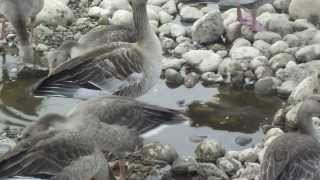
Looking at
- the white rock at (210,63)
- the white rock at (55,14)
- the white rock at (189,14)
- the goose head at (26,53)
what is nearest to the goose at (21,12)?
the goose head at (26,53)

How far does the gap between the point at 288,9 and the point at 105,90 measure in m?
4.73

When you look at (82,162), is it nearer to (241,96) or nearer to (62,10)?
(241,96)

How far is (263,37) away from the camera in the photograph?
1134 centimetres

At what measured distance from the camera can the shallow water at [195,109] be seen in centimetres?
910

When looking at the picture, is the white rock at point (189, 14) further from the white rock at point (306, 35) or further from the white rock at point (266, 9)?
the white rock at point (306, 35)

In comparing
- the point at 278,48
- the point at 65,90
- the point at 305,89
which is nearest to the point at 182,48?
the point at 278,48

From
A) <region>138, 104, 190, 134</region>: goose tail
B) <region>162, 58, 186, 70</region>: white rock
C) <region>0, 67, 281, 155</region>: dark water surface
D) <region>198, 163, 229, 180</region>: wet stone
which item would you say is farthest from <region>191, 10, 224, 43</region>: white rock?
<region>138, 104, 190, 134</region>: goose tail

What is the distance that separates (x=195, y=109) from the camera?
975 cm

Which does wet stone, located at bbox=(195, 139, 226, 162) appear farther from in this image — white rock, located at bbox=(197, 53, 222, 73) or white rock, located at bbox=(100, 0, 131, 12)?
white rock, located at bbox=(100, 0, 131, 12)

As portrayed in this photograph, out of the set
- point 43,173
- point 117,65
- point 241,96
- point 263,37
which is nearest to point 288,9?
point 263,37

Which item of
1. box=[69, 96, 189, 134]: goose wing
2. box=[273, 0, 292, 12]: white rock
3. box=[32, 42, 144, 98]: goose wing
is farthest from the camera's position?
box=[273, 0, 292, 12]: white rock

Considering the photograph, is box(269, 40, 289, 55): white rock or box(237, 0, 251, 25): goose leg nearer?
box(269, 40, 289, 55): white rock

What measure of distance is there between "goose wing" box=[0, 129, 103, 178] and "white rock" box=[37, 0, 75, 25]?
17.8ft

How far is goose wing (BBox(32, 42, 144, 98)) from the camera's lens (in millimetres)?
8422
